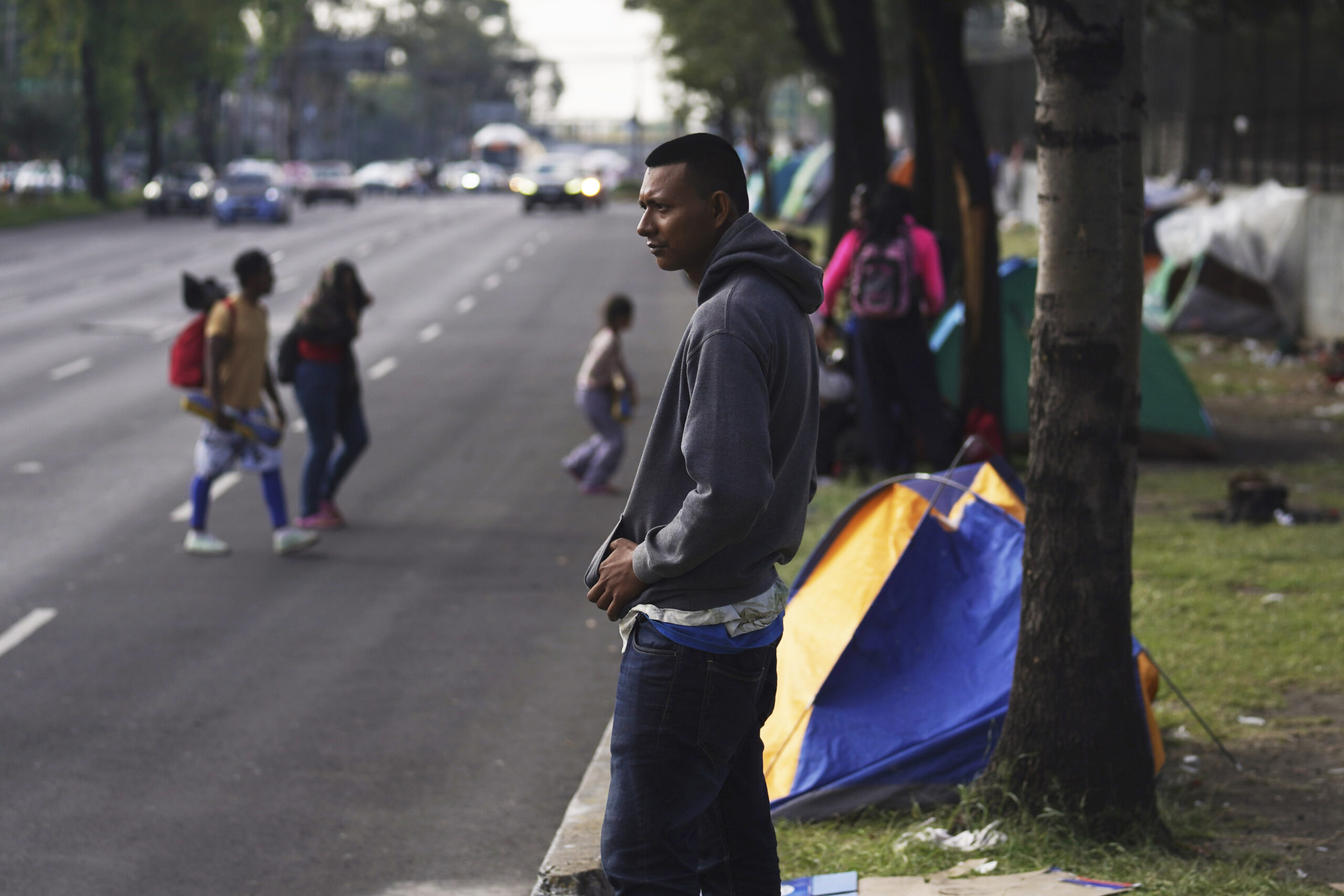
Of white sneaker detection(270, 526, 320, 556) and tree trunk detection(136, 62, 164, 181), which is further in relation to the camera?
tree trunk detection(136, 62, 164, 181)

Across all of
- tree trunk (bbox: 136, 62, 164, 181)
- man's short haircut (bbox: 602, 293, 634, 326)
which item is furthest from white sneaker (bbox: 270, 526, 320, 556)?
tree trunk (bbox: 136, 62, 164, 181)

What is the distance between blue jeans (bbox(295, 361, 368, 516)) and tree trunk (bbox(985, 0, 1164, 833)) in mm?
6270

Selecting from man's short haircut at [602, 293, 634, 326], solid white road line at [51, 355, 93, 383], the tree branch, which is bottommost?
solid white road line at [51, 355, 93, 383]

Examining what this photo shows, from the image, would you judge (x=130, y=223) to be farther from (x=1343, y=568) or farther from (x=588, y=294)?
(x=1343, y=568)

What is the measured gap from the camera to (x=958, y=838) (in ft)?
15.6

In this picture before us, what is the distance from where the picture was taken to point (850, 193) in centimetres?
2133

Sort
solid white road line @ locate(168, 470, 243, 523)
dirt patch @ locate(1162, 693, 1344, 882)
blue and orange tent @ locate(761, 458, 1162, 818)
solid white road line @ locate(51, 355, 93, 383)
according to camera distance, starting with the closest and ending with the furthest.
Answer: dirt patch @ locate(1162, 693, 1344, 882) < blue and orange tent @ locate(761, 458, 1162, 818) < solid white road line @ locate(168, 470, 243, 523) < solid white road line @ locate(51, 355, 93, 383)

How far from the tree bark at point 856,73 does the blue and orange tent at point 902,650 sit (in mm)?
12705

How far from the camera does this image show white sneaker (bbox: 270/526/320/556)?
9.76 meters

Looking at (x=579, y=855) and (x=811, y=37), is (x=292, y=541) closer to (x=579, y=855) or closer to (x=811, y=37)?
(x=579, y=855)

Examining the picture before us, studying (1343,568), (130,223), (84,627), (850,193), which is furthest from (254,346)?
→ (130,223)

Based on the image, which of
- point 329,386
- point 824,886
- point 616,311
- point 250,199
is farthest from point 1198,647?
point 250,199

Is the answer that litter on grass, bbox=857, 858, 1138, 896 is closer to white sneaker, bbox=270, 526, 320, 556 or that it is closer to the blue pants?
white sneaker, bbox=270, 526, 320, 556

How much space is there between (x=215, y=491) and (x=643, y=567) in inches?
358
